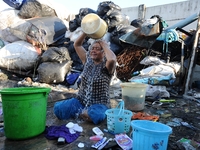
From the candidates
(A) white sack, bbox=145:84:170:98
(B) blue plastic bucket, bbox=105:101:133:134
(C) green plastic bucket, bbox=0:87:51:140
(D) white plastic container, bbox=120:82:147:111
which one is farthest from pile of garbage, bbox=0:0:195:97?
(C) green plastic bucket, bbox=0:87:51:140

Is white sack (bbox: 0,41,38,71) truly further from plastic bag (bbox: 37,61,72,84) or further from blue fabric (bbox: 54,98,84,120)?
blue fabric (bbox: 54,98,84,120)

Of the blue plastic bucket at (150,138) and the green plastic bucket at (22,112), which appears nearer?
the blue plastic bucket at (150,138)

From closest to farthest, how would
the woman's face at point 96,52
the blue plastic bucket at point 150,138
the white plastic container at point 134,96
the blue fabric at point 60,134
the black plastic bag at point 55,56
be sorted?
the blue plastic bucket at point 150,138
the blue fabric at point 60,134
the woman's face at point 96,52
the white plastic container at point 134,96
the black plastic bag at point 55,56

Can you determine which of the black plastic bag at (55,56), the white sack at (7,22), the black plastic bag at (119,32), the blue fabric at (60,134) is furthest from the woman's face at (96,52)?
the white sack at (7,22)

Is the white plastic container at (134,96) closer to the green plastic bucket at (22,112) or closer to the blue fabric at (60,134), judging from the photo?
the blue fabric at (60,134)

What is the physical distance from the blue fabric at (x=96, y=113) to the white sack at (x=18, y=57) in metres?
2.81

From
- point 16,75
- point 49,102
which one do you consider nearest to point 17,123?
point 49,102

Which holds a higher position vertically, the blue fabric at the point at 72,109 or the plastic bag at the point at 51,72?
the plastic bag at the point at 51,72

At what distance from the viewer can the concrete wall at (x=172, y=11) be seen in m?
6.32

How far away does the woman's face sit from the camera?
2137 millimetres

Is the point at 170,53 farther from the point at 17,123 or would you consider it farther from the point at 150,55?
the point at 17,123

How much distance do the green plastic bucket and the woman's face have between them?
0.76 m

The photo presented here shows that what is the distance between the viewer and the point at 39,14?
534cm

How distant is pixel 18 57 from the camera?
4.22 metres
